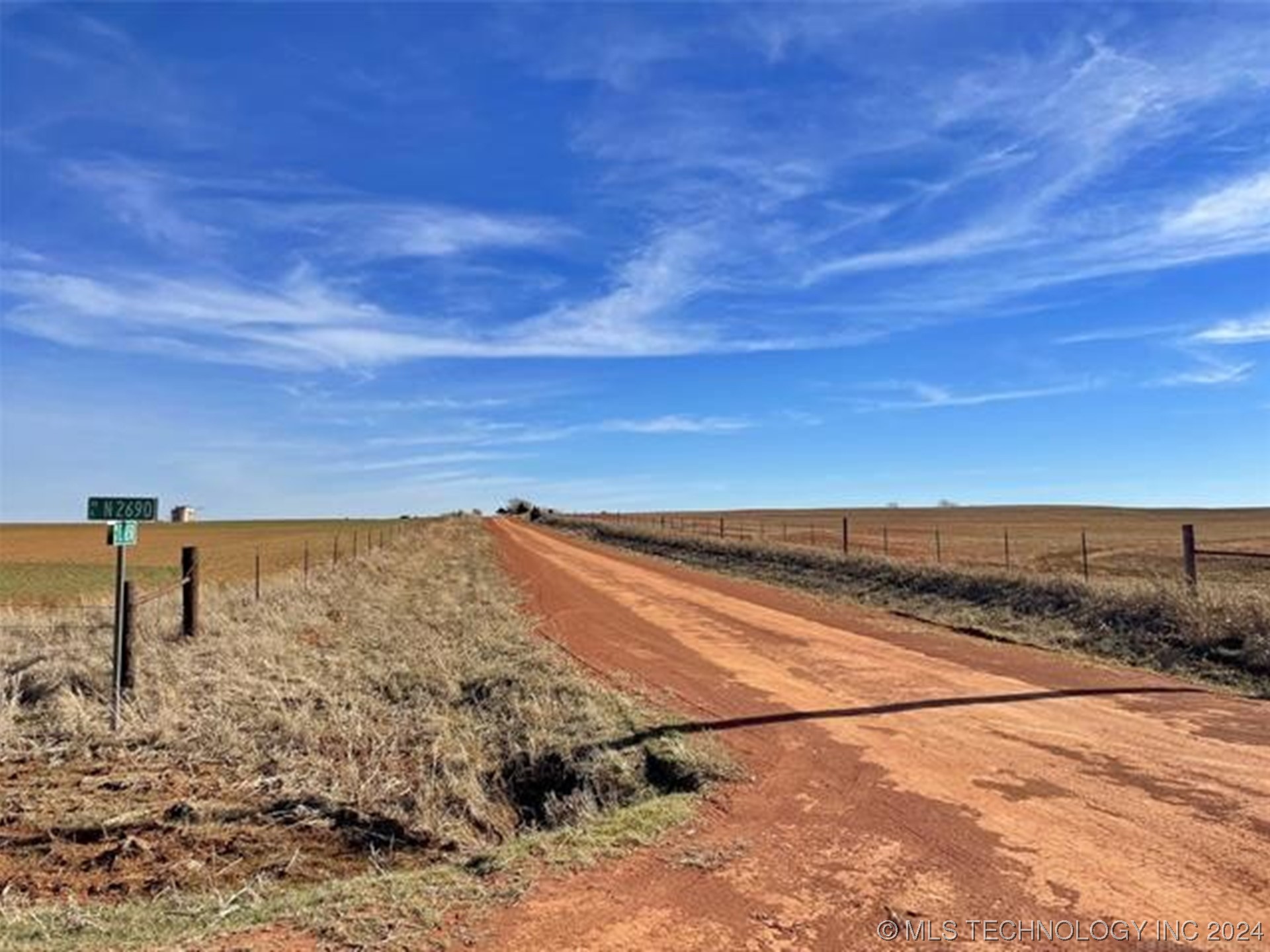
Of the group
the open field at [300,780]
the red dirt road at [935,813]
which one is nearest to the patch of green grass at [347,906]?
the open field at [300,780]

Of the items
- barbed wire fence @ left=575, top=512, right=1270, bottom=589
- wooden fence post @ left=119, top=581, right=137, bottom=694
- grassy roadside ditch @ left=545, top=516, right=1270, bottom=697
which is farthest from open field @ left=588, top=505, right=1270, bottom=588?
wooden fence post @ left=119, top=581, right=137, bottom=694

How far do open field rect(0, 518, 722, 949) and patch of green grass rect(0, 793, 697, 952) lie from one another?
0.06 feet

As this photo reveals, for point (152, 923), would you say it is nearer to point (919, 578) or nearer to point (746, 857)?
point (746, 857)

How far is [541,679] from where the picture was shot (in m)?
11.6

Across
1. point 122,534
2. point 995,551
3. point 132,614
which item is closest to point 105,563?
point 132,614

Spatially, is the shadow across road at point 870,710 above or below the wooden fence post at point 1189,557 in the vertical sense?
below

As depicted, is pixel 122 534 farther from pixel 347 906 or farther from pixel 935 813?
pixel 935 813

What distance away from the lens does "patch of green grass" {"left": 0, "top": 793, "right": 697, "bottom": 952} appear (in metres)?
5.00

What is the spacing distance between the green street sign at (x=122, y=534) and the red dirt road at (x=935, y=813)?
6153mm

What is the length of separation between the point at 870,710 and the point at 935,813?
346 cm

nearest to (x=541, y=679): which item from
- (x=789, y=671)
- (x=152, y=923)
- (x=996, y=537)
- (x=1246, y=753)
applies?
(x=789, y=671)

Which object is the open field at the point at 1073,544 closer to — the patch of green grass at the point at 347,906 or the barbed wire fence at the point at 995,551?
the barbed wire fence at the point at 995,551

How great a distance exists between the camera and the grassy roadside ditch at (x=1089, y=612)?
13.1m

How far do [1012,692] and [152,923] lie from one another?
9.03 m
